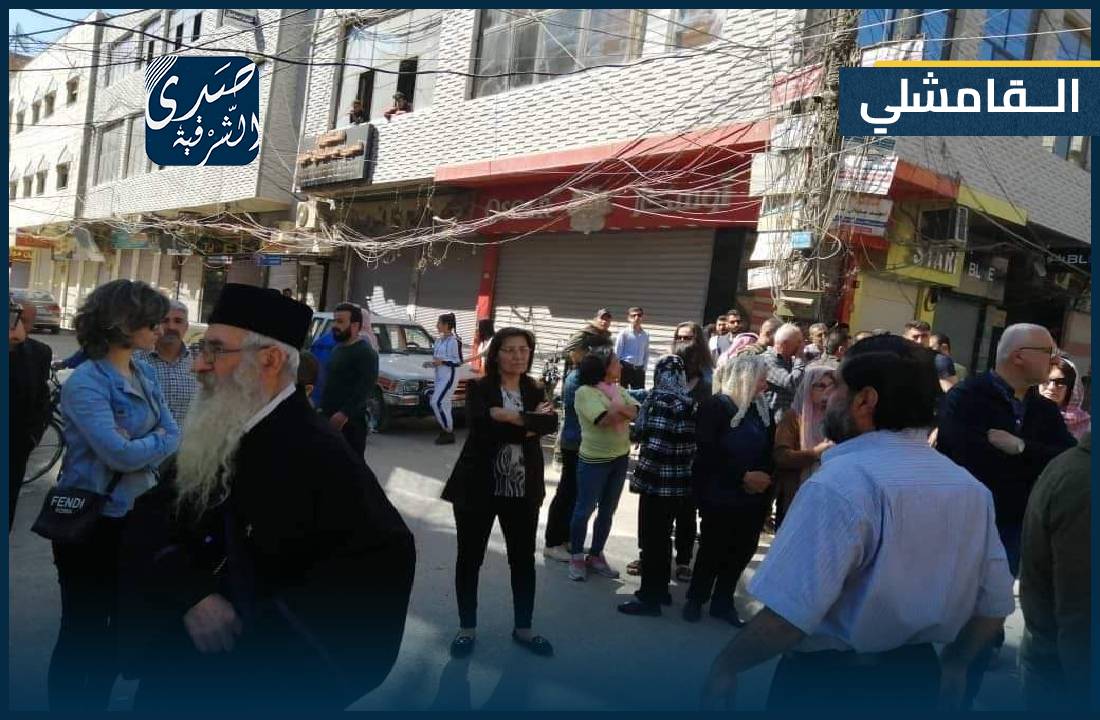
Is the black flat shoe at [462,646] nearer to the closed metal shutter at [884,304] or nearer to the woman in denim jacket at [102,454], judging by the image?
the woman in denim jacket at [102,454]

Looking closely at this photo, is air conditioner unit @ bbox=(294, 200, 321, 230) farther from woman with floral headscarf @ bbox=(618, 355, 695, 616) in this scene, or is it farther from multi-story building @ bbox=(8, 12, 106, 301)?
woman with floral headscarf @ bbox=(618, 355, 695, 616)

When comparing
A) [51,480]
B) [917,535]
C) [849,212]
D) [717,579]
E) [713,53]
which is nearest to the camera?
[917,535]

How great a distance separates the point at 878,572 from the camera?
1770 millimetres

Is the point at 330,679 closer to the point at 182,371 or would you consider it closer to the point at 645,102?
the point at 182,371

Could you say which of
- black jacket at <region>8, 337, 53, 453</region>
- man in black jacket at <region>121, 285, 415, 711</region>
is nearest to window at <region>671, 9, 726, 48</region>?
black jacket at <region>8, 337, 53, 453</region>

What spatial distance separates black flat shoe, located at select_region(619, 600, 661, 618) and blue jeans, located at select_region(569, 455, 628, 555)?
2.15ft

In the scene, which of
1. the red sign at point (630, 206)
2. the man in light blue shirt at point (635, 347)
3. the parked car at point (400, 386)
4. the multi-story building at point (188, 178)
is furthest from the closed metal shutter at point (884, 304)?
the multi-story building at point (188, 178)

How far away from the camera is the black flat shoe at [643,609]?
4578 millimetres

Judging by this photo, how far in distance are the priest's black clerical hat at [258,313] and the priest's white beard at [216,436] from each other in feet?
0.30

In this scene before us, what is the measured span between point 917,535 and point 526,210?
36.6ft

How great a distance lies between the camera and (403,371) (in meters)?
10.4

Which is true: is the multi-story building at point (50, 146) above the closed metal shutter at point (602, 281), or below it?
above

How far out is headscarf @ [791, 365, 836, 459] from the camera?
13.6 ft

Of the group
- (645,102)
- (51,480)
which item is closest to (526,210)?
(645,102)
